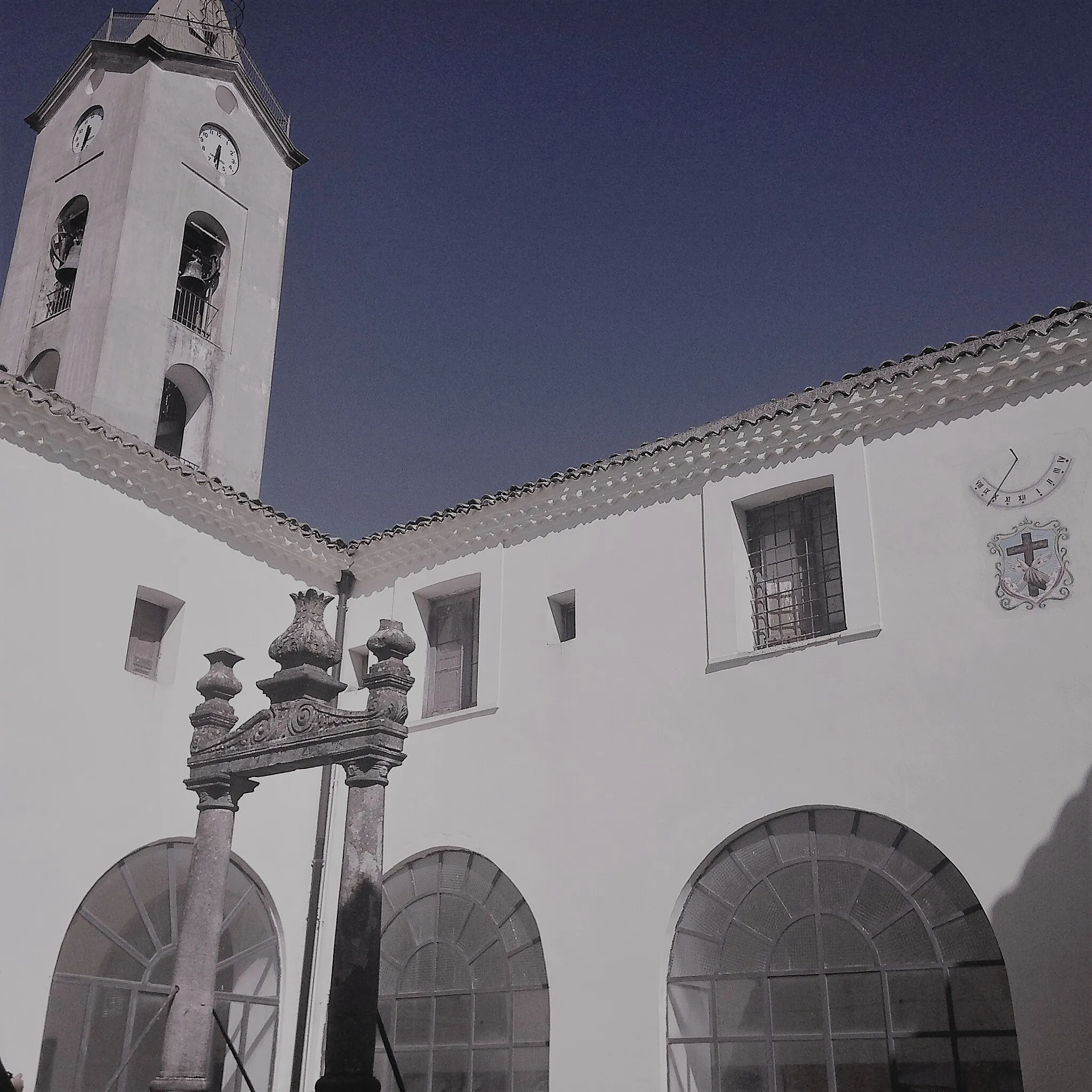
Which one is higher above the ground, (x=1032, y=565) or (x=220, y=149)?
(x=220, y=149)

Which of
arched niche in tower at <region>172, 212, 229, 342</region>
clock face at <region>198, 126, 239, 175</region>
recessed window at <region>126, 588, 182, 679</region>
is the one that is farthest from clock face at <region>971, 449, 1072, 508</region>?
clock face at <region>198, 126, 239, 175</region>

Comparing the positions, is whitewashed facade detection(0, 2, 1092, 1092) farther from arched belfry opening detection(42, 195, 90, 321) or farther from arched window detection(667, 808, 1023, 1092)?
arched belfry opening detection(42, 195, 90, 321)

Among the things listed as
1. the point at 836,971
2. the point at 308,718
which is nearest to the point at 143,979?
the point at 308,718

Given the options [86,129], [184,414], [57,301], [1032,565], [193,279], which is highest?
[86,129]

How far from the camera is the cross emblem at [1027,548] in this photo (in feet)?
37.1

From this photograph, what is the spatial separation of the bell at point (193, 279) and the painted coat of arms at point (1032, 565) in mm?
14246

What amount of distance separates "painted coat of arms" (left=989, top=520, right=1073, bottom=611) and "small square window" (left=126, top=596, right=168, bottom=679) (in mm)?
9254

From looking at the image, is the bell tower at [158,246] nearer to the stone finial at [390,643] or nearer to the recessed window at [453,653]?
the recessed window at [453,653]

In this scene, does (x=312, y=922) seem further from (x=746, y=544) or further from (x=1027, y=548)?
(x=1027, y=548)

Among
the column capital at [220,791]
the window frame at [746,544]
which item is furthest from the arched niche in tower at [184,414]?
the column capital at [220,791]

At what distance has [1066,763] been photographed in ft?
34.4

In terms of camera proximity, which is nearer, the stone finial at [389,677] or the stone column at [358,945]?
the stone column at [358,945]

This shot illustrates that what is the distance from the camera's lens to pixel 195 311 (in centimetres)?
2098

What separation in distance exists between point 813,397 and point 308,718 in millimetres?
6471
